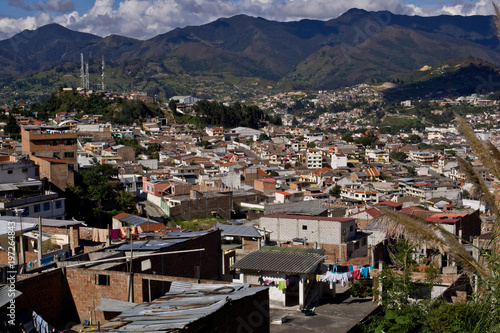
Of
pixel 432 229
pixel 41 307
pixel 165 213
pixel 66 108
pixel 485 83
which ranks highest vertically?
pixel 485 83

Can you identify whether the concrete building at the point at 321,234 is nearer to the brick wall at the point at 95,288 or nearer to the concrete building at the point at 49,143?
the brick wall at the point at 95,288

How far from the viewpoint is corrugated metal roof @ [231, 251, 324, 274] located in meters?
7.04

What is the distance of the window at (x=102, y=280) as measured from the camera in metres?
4.40

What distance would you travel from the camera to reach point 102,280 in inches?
174

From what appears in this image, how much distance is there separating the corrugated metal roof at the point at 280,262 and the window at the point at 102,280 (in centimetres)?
291

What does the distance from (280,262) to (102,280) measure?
327 centimetres

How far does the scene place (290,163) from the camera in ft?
132

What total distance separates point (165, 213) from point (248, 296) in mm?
16436

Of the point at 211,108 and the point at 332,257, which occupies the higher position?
the point at 211,108

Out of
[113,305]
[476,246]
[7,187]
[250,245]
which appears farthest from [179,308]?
[7,187]

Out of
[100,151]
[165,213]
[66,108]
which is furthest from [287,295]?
[66,108]

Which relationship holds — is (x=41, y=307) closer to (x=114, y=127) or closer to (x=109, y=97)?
(x=114, y=127)

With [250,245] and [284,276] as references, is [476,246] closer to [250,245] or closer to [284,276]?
[284,276]

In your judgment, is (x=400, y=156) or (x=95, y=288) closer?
(x=95, y=288)
